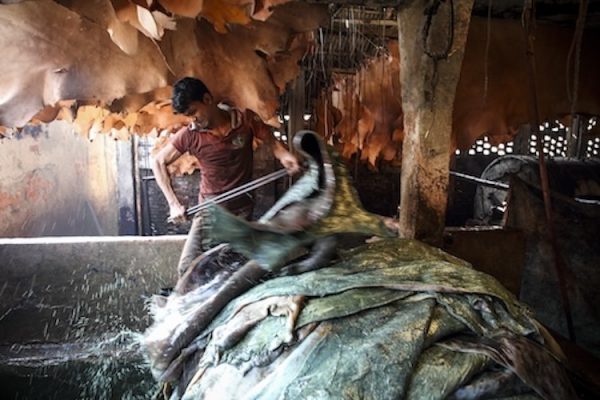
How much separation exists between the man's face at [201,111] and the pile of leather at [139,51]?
0.50 ft

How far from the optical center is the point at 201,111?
169 inches

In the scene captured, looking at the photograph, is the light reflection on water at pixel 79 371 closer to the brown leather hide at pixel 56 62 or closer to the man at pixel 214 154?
the man at pixel 214 154

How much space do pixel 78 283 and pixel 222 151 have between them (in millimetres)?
2355

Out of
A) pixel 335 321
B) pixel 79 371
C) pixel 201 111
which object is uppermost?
pixel 201 111

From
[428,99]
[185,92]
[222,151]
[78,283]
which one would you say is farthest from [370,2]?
[78,283]

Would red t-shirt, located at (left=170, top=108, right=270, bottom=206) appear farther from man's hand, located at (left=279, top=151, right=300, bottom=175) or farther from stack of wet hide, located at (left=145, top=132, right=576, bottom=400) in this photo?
stack of wet hide, located at (left=145, top=132, right=576, bottom=400)

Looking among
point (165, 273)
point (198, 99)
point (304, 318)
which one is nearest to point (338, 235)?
point (304, 318)

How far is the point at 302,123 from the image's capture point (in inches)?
288

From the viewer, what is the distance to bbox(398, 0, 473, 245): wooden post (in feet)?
12.1

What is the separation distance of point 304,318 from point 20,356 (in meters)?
4.60

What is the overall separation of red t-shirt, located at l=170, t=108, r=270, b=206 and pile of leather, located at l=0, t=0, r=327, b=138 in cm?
39

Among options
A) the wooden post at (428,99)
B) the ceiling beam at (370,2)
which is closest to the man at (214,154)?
the wooden post at (428,99)

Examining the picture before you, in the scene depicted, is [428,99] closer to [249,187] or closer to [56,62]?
[249,187]

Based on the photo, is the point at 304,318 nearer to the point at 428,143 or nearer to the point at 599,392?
the point at 599,392
